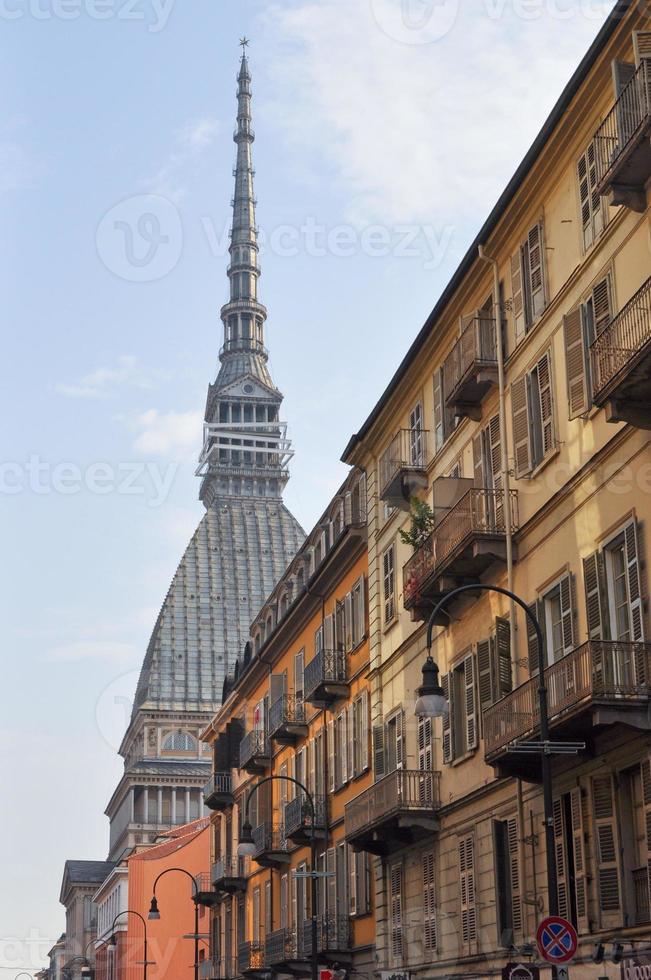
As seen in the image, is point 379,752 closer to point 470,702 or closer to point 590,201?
point 470,702

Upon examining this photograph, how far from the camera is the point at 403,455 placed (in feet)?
138

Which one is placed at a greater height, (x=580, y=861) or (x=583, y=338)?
(x=583, y=338)

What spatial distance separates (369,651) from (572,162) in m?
19.6

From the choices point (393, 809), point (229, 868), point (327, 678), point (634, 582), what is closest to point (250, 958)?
point (229, 868)

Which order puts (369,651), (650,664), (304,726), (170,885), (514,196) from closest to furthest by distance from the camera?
(650,664) < (514,196) < (369,651) < (304,726) < (170,885)

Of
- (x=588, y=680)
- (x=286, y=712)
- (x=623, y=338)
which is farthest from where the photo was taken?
(x=286, y=712)

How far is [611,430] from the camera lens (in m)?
27.3

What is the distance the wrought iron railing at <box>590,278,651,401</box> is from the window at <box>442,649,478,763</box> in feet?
34.8

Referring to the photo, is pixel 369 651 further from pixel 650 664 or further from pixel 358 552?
pixel 650 664

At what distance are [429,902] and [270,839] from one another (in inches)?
844

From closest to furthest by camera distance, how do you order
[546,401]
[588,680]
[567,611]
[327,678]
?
[588,680], [567,611], [546,401], [327,678]

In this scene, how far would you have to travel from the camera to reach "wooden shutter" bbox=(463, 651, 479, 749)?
34.5 metres

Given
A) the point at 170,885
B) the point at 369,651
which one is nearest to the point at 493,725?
the point at 369,651

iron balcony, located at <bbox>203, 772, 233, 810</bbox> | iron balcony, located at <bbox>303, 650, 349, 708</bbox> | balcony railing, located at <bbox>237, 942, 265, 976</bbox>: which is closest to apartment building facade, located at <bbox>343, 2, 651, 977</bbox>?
iron balcony, located at <bbox>303, 650, 349, 708</bbox>
